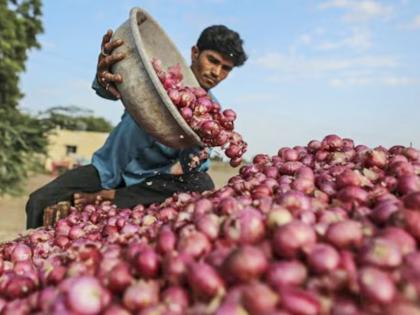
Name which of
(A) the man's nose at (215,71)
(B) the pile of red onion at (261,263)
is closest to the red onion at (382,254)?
(B) the pile of red onion at (261,263)

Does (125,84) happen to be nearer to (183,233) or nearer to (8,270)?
(8,270)

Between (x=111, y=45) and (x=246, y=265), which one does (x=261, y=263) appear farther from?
(x=111, y=45)

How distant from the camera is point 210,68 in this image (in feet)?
14.6

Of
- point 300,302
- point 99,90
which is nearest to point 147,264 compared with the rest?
point 300,302

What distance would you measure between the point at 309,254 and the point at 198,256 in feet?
0.92

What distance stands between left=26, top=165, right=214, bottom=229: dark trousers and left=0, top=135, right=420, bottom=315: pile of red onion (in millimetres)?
2452

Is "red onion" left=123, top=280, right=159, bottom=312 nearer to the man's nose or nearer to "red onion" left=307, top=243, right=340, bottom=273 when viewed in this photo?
"red onion" left=307, top=243, right=340, bottom=273

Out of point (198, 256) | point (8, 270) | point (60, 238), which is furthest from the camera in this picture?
point (60, 238)

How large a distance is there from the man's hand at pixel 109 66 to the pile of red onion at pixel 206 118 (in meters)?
0.27

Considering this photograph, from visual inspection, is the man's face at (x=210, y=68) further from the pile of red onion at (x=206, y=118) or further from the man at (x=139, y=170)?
the pile of red onion at (x=206, y=118)

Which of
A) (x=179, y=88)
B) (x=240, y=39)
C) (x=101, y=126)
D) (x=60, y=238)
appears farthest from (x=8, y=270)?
(x=101, y=126)

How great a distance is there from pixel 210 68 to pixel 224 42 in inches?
11.0

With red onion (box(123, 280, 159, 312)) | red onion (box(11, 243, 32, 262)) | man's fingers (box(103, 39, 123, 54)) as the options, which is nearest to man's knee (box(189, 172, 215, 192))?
man's fingers (box(103, 39, 123, 54))

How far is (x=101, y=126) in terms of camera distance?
5981 cm
